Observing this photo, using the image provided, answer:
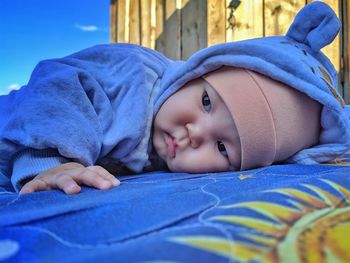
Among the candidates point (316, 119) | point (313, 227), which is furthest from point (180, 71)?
point (313, 227)

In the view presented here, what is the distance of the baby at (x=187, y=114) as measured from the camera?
2.80ft

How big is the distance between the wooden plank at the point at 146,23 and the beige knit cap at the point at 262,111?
2.50 m

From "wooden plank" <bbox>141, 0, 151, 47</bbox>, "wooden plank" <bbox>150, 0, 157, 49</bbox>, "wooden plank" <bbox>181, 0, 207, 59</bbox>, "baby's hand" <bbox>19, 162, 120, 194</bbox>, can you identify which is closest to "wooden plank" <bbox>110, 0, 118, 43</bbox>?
"wooden plank" <bbox>141, 0, 151, 47</bbox>

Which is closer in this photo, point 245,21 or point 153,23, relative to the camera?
point 245,21

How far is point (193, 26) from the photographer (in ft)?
9.49

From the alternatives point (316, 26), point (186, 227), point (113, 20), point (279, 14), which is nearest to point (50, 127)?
point (186, 227)

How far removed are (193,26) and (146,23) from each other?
26.8 inches

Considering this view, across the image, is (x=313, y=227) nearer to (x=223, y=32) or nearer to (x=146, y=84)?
(x=146, y=84)

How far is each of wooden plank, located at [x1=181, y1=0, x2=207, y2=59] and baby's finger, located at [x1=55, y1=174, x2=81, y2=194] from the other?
2.23 metres

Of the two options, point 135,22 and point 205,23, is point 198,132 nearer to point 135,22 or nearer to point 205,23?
point 205,23

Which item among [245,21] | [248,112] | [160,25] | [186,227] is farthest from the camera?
[160,25]

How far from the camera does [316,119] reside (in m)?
1.03

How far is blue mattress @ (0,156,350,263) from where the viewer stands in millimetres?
307

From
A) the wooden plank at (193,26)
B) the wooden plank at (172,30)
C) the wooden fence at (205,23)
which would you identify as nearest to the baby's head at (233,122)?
the wooden fence at (205,23)
